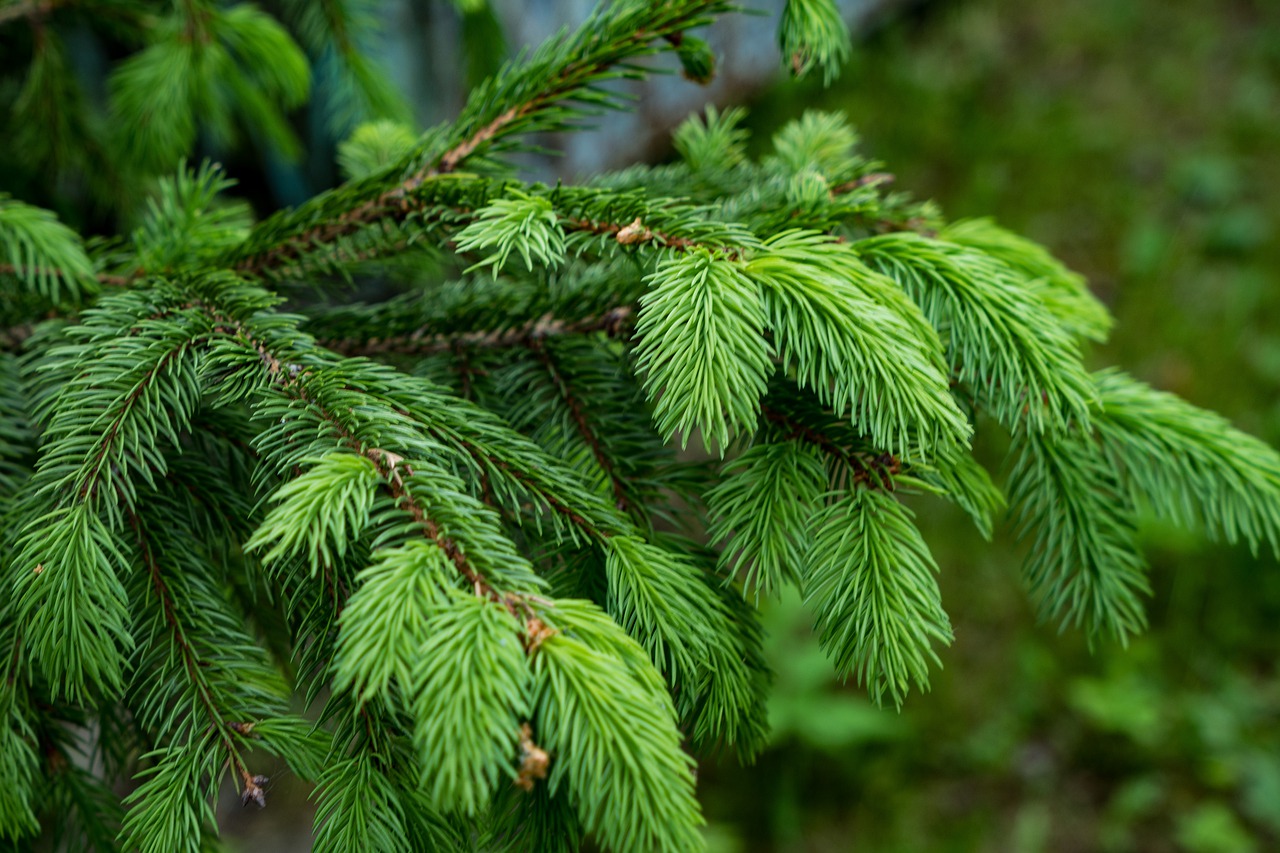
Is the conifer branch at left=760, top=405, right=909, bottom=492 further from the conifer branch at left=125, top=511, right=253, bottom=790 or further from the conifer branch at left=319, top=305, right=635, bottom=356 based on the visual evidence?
the conifer branch at left=125, top=511, right=253, bottom=790

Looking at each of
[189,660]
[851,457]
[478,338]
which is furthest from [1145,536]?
[189,660]

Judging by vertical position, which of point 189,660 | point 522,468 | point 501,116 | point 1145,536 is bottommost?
point 1145,536

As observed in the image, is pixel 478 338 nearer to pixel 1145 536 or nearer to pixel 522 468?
pixel 522 468

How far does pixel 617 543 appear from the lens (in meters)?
0.77

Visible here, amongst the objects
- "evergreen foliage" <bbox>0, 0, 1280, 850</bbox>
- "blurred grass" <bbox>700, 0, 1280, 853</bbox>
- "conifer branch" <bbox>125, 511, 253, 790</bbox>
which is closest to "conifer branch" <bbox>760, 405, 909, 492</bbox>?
"evergreen foliage" <bbox>0, 0, 1280, 850</bbox>

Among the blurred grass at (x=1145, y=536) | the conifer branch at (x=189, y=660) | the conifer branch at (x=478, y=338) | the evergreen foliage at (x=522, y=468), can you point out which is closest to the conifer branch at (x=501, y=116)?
the evergreen foliage at (x=522, y=468)

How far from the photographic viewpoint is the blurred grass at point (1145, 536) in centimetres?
253

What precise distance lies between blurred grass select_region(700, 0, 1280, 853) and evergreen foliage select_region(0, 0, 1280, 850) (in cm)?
181

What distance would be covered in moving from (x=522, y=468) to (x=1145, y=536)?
2.64 m

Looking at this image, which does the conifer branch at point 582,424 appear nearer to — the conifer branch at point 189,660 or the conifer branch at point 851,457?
the conifer branch at point 851,457

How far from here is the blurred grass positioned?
99.5 inches

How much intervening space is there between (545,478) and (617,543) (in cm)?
9

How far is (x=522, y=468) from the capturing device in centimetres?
79

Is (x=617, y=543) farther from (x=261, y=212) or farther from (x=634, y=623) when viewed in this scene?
(x=261, y=212)
